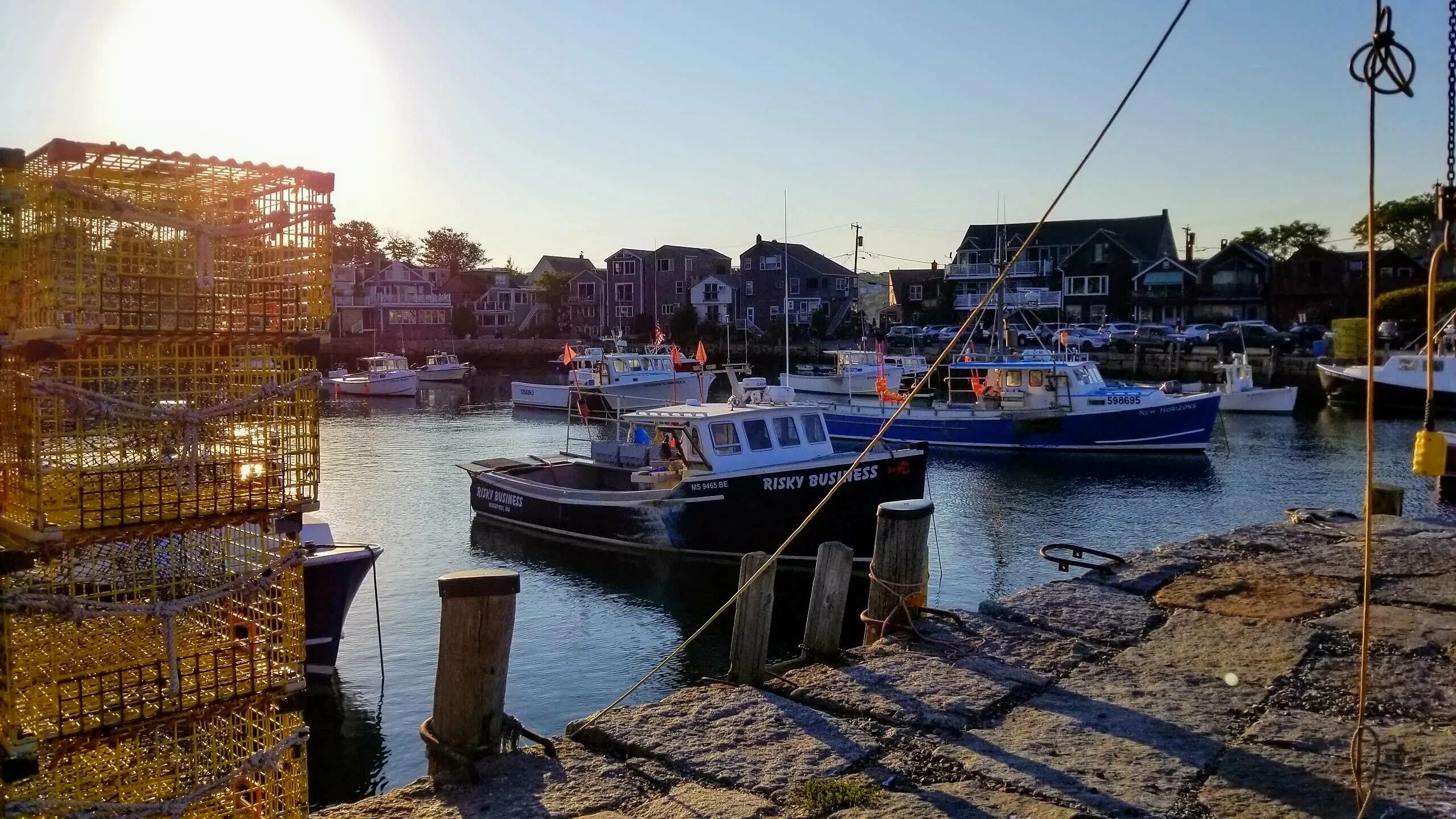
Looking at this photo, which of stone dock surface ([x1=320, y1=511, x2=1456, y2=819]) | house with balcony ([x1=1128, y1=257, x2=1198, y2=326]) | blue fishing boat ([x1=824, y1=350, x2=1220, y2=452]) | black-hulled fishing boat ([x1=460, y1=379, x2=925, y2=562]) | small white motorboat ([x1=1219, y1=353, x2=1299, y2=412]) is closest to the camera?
stone dock surface ([x1=320, y1=511, x2=1456, y2=819])

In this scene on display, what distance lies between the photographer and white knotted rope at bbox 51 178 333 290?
12.6 ft

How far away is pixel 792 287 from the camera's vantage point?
253 ft

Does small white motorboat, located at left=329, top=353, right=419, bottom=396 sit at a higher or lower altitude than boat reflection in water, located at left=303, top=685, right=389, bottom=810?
higher

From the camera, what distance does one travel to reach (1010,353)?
35.7 meters

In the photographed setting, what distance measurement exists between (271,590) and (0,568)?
115 cm

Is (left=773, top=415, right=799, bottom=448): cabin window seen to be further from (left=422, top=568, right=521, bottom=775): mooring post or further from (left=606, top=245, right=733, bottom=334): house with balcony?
(left=606, top=245, right=733, bottom=334): house with balcony

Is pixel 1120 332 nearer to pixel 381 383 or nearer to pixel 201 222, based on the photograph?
pixel 381 383

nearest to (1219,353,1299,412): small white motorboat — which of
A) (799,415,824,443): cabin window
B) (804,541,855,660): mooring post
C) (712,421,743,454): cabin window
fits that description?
(799,415,824,443): cabin window

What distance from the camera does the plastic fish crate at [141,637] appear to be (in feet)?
12.6

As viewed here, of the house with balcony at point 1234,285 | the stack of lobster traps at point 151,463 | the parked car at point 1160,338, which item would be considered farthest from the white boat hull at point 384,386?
the stack of lobster traps at point 151,463

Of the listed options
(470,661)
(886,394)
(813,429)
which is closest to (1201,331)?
(886,394)

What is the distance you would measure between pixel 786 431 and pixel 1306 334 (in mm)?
49112

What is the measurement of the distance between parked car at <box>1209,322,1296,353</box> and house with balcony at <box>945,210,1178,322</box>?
11114 mm

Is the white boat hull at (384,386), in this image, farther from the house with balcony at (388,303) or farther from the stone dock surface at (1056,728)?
the stone dock surface at (1056,728)
